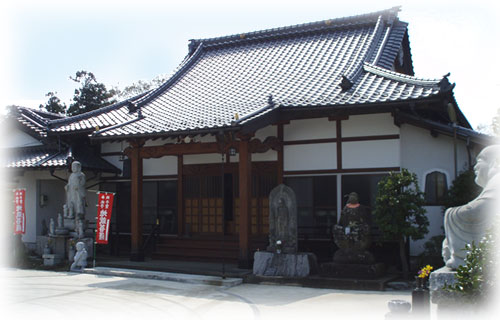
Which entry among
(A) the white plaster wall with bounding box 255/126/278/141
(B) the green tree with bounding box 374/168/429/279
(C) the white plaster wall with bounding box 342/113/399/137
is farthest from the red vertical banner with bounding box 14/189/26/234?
(B) the green tree with bounding box 374/168/429/279

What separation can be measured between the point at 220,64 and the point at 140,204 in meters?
8.01

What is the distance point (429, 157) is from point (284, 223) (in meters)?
4.69

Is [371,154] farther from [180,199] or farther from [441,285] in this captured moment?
[441,285]

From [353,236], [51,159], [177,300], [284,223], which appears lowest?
[177,300]

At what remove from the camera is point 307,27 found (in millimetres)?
21125

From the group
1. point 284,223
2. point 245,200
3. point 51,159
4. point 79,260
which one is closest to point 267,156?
point 245,200

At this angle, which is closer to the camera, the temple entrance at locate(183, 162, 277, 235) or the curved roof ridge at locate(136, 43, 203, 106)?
the temple entrance at locate(183, 162, 277, 235)

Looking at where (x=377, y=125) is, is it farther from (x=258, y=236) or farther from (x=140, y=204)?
(x=140, y=204)

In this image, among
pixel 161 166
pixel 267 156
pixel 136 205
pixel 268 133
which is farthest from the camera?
pixel 161 166

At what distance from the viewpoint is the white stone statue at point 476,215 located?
291 inches

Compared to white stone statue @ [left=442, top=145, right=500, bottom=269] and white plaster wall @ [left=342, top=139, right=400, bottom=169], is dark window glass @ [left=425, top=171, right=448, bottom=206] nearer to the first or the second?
white plaster wall @ [left=342, top=139, right=400, bottom=169]

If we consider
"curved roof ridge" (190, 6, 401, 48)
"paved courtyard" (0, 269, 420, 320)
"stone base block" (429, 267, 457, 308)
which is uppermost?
"curved roof ridge" (190, 6, 401, 48)

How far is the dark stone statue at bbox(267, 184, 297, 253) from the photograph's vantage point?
43.8 ft

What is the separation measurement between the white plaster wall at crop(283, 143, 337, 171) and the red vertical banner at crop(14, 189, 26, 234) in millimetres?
9554
